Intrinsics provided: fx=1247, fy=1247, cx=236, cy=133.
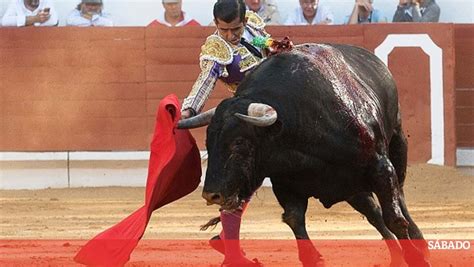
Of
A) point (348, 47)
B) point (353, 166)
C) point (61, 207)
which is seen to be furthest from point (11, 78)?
point (353, 166)

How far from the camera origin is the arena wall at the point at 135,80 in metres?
9.77

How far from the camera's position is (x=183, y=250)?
6176 millimetres

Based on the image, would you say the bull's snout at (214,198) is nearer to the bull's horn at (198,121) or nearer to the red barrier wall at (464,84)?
the bull's horn at (198,121)

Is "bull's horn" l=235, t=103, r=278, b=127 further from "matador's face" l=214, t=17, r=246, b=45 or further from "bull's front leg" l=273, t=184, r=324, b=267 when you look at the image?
"matador's face" l=214, t=17, r=246, b=45

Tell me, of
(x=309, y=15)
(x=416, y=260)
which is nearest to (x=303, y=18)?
(x=309, y=15)

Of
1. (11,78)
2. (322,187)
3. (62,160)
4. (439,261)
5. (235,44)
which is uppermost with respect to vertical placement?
(235,44)

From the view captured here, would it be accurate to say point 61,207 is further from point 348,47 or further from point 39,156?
point 348,47

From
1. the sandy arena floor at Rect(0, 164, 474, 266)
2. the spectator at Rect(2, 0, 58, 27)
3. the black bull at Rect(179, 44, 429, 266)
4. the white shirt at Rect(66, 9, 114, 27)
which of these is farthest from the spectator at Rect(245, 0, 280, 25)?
the black bull at Rect(179, 44, 429, 266)

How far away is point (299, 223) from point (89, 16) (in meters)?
5.79

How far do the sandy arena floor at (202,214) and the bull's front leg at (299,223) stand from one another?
205cm

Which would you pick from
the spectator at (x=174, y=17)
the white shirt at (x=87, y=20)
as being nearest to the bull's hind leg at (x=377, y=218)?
the spectator at (x=174, y=17)

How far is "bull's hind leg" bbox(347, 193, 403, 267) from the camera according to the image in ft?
17.2

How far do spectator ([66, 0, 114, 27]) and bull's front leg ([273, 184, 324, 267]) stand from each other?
559cm

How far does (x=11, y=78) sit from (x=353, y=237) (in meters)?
4.09
